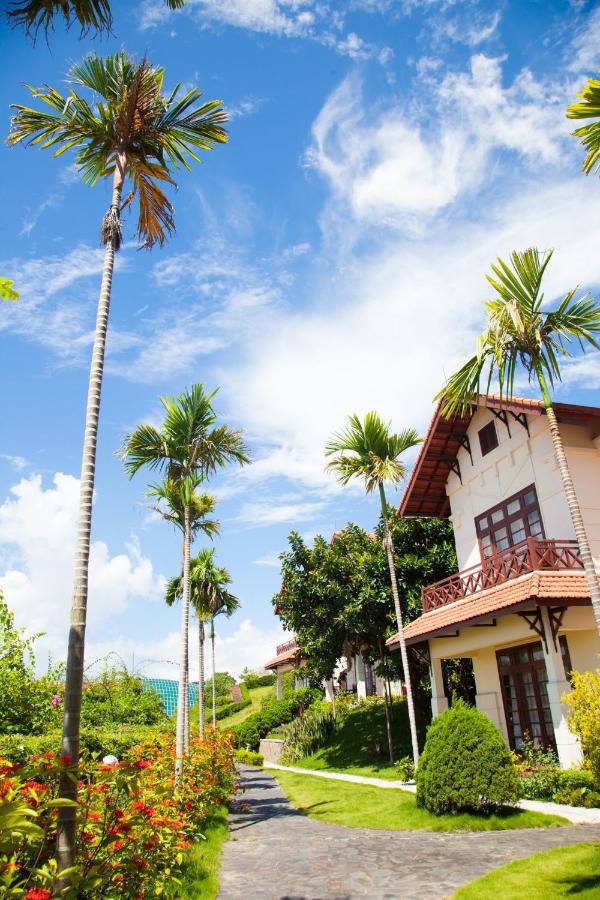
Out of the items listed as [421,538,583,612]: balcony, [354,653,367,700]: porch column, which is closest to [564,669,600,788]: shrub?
[421,538,583,612]: balcony

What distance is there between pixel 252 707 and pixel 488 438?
40.1 m

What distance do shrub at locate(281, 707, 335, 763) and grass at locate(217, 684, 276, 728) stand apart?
1669 centimetres

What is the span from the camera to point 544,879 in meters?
7.39

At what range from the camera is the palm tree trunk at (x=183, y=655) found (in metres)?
12.6

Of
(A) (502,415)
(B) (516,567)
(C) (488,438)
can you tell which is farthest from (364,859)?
(C) (488,438)

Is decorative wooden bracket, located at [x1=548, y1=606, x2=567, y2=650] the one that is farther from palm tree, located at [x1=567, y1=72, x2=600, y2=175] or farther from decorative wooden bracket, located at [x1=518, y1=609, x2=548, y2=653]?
palm tree, located at [x1=567, y1=72, x2=600, y2=175]

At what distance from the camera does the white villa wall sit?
16.2m

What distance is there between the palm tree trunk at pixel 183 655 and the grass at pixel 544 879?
5.96 meters

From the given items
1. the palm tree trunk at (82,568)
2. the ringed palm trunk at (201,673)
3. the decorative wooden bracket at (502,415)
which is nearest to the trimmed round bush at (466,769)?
the palm tree trunk at (82,568)

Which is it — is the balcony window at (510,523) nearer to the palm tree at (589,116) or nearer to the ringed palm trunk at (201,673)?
the palm tree at (589,116)

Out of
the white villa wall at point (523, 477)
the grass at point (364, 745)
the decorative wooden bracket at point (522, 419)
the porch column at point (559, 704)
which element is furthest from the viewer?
the grass at point (364, 745)

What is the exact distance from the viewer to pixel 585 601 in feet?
44.0

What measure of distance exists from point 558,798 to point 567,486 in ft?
21.6

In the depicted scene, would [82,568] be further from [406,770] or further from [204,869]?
[406,770]
